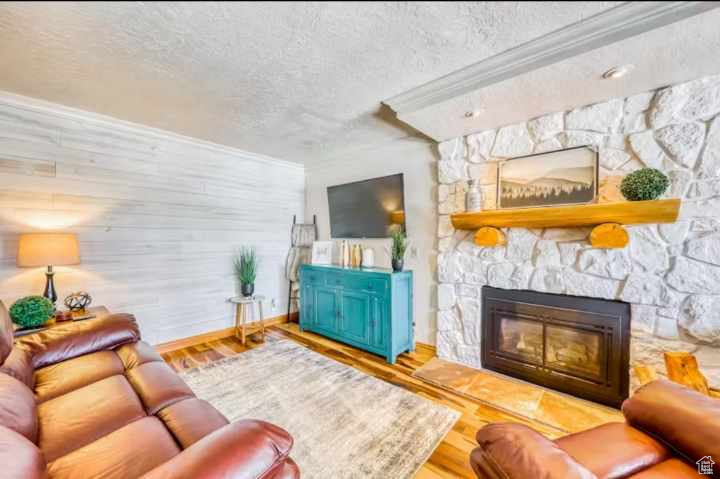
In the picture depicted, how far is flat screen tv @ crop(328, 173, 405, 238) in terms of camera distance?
3.27 metres

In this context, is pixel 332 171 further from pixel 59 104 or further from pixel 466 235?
pixel 59 104

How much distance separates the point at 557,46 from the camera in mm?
1502

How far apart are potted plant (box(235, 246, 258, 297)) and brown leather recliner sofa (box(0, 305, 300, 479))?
61.4 inches

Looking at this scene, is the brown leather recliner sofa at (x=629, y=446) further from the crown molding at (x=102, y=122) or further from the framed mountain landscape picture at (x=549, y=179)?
the crown molding at (x=102, y=122)

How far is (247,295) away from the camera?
136 inches

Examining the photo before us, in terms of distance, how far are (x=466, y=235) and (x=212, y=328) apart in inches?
124

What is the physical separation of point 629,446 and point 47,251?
358 cm

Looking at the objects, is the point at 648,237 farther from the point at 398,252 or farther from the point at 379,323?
the point at 379,323

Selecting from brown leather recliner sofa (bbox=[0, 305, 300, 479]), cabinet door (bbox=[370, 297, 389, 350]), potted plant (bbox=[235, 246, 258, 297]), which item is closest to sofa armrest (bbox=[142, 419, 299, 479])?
brown leather recliner sofa (bbox=[0, 305, 300, 479])

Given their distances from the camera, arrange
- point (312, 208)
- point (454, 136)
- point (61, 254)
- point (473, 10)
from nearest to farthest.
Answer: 1. point (473, 10)
2. point (61, 254)
3. point (454, 136)
4. point (312, 208)

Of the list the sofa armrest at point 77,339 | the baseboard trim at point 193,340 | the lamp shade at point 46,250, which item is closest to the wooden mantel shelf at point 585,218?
the sofa armrest at point 77,339

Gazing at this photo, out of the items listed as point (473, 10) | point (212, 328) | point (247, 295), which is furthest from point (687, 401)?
point (212, 328)

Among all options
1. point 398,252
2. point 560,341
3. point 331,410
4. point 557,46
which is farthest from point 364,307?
point 557,46

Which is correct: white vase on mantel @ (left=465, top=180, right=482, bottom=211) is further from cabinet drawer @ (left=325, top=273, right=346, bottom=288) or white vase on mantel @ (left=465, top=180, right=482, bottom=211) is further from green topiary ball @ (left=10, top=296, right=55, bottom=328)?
green topiary ball @ (left=10, top=296, right=55, bottom=328)
